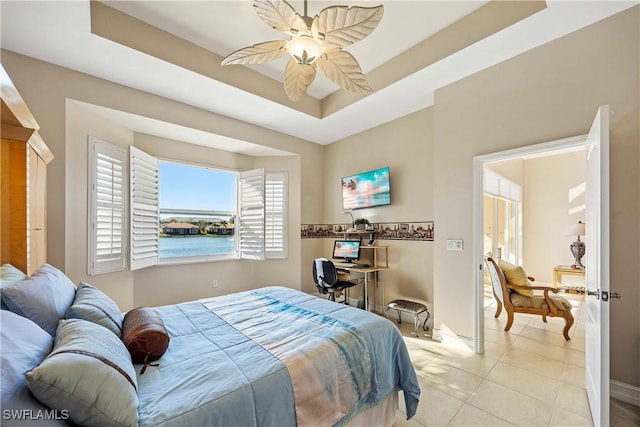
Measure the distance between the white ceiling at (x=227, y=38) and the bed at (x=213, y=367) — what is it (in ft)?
6.04

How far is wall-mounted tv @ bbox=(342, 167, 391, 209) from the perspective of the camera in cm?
381

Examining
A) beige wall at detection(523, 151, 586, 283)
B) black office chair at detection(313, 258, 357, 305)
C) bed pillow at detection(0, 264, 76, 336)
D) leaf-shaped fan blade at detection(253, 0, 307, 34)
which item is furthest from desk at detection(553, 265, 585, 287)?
bed pillow at detection(0, 264, 76, 336)

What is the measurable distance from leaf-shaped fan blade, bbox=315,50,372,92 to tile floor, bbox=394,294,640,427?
2425 mm

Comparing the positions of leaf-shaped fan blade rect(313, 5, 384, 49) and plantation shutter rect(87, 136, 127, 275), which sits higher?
leaf-shaped fan blade rect(313, 5, 384, 49)

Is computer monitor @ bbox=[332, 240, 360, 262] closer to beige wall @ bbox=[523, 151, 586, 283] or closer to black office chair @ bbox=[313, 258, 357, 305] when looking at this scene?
black office chair @ bbox=[313, 258, 357, 305]

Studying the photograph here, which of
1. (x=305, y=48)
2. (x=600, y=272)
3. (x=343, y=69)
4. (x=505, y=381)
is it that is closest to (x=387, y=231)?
(x=505, y=381)

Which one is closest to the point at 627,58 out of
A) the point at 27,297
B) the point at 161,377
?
the point at 161,377

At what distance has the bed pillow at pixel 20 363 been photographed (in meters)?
0.72

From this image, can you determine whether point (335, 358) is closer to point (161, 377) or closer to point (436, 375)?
point (161, 377)

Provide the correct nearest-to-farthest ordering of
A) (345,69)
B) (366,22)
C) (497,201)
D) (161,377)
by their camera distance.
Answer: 1. (161,377)
2. (366,22)
3. (345,69)
4. (497,201)

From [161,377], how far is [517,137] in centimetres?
318

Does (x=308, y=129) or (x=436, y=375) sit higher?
(x=308, y=129)

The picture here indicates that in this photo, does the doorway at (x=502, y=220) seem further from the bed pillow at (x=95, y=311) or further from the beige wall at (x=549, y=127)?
the bed pillow at (x=95, y=311)

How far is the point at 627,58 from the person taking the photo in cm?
193
